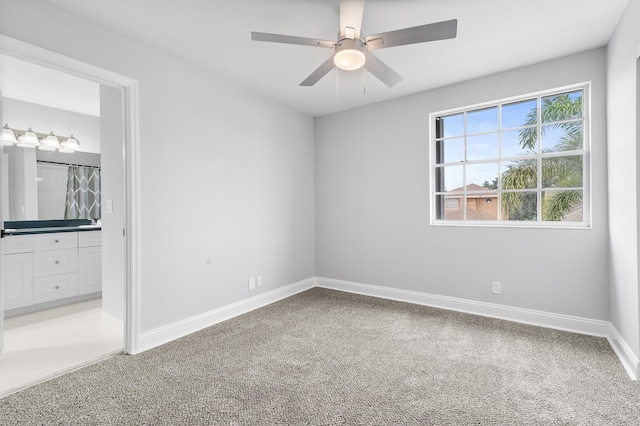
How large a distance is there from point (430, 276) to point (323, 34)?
8.74ft

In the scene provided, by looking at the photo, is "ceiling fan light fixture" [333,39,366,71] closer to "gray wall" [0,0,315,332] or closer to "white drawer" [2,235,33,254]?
"gray wall" [0,0,315,332]

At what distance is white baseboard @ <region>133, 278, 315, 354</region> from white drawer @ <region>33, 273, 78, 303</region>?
75.3 inches

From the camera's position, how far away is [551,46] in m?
2.58

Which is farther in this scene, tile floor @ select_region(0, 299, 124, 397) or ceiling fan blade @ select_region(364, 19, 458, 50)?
tile floor @ select_region(0, 299, 124, 397)

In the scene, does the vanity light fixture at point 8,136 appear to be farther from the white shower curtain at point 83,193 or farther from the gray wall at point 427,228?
the gray wall at point 427,228

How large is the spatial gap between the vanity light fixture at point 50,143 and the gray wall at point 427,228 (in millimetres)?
3515

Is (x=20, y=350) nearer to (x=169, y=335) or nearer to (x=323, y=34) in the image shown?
(x=169, y=335)

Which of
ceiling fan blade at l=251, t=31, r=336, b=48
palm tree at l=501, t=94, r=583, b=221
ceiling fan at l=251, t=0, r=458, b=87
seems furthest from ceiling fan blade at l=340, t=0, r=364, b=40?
palm tree at l=501, t=94, r=583, b=221

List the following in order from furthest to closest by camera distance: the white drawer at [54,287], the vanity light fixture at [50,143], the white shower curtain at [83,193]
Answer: the white shower curtain at [83,193] → the vanity light fixture at [50,143] → the white drawer at [54,287]

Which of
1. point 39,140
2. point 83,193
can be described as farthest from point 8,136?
point 83,193

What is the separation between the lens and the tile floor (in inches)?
85.0

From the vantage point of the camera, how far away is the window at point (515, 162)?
284 centimetres

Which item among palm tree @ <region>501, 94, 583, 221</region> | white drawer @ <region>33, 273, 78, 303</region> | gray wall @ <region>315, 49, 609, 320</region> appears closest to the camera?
gray wall @ <region>315, 49, 609, 320</region>

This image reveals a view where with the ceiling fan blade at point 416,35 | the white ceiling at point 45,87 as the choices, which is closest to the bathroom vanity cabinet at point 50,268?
the white ceiling at point 45,87
